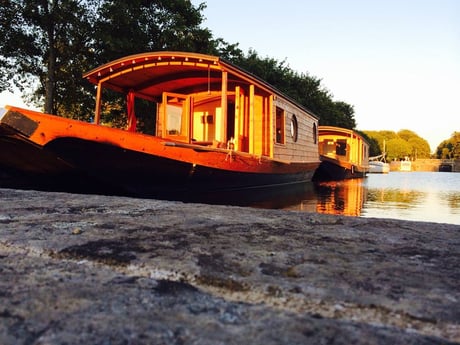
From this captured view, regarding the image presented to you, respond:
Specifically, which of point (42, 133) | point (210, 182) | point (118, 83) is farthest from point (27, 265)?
point (118, 83)

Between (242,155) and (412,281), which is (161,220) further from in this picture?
(242,155)

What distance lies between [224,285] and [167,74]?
783cm

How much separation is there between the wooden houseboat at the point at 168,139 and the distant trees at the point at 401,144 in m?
62.7

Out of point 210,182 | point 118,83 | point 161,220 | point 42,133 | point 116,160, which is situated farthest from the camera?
point 118,83

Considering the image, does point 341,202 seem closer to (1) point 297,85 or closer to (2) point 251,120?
(2) point 251,120

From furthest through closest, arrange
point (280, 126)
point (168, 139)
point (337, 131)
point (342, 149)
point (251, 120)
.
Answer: point (342, 149)
point (337, 131)
point (280, 126)
point (251, 120)
point (168, 139)

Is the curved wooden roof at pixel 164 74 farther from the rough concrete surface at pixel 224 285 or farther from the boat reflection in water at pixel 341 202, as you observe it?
the rough concrete surface at pixel 224 285

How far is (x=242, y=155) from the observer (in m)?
7.40

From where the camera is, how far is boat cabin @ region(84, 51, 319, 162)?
283 inches

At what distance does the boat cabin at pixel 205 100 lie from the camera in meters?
7.18

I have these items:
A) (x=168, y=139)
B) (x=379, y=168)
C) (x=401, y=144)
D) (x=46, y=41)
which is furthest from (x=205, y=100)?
(x=401, y=144)

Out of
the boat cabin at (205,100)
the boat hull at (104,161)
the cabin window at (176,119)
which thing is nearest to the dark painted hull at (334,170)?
the boat cabin at (205,100)

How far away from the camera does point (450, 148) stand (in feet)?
234

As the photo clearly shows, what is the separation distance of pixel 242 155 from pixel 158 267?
21.6 feet
